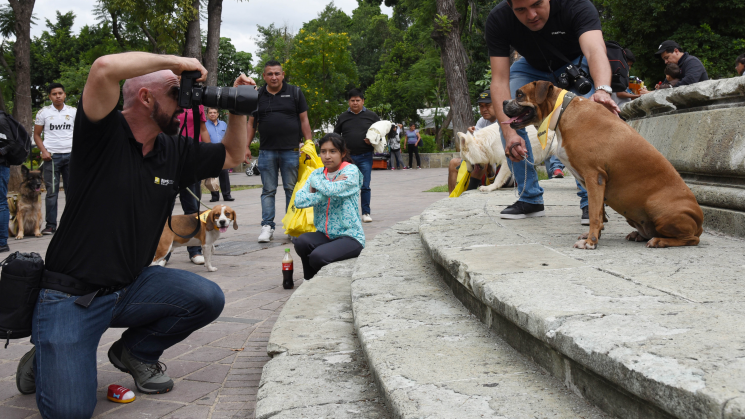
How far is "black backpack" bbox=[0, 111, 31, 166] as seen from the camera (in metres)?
7.81

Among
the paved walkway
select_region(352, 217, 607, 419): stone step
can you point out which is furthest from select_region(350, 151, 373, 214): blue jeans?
select_region(352, 217, 607, 419): stone step

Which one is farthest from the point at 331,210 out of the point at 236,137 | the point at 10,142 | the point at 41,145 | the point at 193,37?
the point at 193,37

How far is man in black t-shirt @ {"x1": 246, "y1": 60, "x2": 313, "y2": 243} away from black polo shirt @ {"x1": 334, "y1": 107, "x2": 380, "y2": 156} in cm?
94

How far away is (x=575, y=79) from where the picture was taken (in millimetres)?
4258

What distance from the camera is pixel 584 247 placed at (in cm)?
353

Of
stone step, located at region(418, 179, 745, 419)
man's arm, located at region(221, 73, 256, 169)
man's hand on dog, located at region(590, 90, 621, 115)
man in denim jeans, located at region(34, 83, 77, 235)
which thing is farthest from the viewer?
man in denim jeans, located at region(34, 83, 77, 235)

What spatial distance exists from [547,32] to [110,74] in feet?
10.2

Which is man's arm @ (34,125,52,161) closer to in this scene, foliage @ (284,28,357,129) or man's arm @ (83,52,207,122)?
man's arm @ (83,52,207,122)

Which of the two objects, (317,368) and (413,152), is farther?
(413,152)

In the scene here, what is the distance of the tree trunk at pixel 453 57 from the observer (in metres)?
16.1

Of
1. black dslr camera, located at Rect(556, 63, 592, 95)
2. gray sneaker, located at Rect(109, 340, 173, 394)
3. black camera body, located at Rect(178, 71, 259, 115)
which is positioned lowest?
gray sneaker, located at Rect(109, 340, 173, 394)

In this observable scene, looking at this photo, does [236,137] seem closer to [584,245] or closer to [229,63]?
[584,245]

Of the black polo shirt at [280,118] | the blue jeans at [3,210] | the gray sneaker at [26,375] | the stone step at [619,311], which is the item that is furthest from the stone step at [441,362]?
the blue jeans at [3,210]

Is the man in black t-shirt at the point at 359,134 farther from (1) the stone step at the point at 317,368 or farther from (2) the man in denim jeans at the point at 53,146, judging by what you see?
(1) the stone step at the point at 317,368
